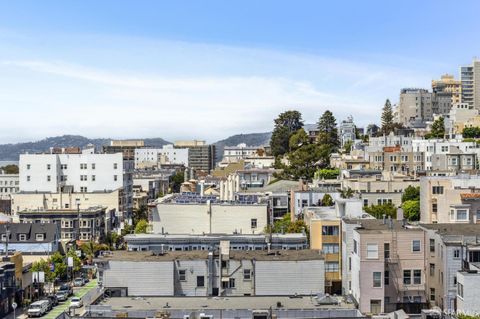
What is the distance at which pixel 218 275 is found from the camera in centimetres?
4406

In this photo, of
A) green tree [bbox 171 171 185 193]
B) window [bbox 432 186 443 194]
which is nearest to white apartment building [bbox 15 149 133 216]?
window [bbox 432 186 443 194]

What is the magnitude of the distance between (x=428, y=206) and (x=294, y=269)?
2985 centimetres

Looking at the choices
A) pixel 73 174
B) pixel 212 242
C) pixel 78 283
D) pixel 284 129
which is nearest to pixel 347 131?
pixel 284 129

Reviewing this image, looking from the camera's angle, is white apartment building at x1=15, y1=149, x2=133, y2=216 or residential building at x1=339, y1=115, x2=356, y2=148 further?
residential building at x1=339, y1=115, x2=356, y2=148

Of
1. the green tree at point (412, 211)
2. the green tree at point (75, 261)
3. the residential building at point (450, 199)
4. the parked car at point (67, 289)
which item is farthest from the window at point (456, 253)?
the green tree at point (75, 261)

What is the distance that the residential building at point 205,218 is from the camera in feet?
222

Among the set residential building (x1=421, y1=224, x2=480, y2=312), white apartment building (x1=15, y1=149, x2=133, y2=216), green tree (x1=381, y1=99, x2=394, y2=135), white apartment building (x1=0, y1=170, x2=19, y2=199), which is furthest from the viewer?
white apartment building (x1=0, y1=170, x2=19, y2=199)

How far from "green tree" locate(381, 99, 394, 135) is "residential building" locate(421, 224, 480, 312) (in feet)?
389

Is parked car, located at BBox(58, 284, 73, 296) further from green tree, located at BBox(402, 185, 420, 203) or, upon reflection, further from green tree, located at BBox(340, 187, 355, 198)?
green tree, located at BBox(402, 185, 420, 203)

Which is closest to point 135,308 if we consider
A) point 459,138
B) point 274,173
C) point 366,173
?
point 366,173

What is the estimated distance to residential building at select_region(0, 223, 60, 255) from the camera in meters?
80.9

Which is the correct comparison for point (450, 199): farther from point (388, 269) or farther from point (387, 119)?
point (387, 119)

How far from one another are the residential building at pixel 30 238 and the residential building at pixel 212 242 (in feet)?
93.4

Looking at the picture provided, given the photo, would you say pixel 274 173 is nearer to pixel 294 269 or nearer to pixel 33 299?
pixel 33 299
